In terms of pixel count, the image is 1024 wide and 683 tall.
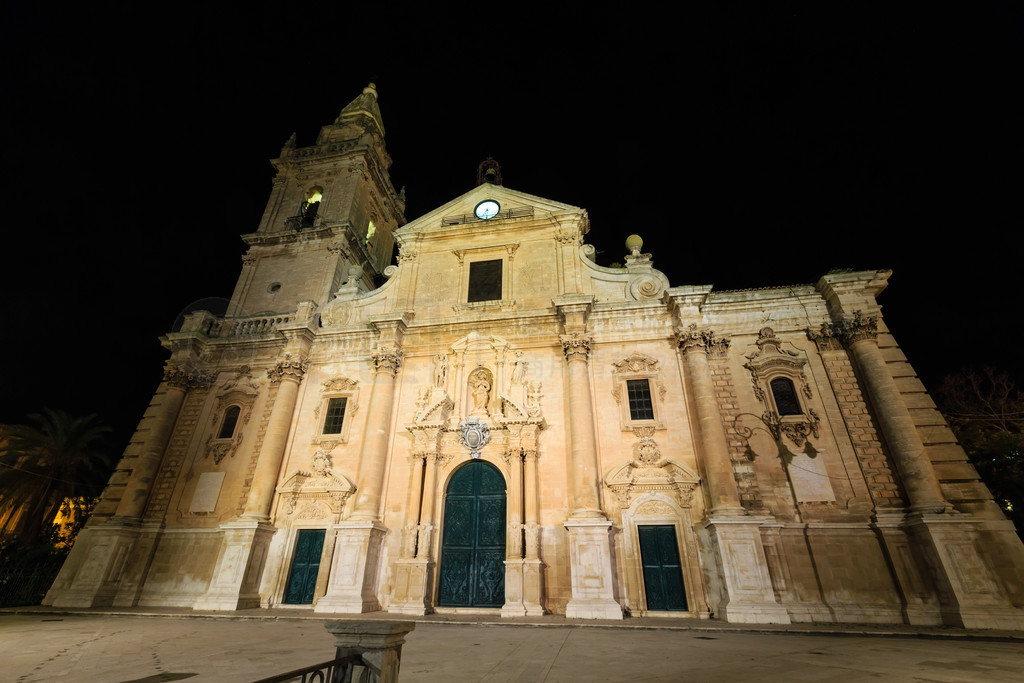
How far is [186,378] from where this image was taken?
1780cm

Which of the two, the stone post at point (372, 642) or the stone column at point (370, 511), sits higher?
the stone column at point (370, 511)

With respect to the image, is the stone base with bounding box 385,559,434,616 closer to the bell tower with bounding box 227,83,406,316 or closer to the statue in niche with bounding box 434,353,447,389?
the statue in niche with bounding box 434,353,447,389

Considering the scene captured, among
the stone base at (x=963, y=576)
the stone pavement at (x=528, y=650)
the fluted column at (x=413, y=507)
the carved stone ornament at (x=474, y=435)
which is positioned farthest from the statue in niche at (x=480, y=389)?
the stone base at (x=963, y=576)

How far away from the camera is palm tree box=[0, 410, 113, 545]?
21.5 m

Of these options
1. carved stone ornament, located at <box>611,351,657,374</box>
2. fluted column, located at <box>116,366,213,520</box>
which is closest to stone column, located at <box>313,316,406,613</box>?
fluted column, located at <box>116,366,213,520</box>

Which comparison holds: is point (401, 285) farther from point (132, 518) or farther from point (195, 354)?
point (132, 518)

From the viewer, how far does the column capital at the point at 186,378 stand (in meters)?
17.7

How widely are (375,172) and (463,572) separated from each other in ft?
69.6

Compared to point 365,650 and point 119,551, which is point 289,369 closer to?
point 119,551

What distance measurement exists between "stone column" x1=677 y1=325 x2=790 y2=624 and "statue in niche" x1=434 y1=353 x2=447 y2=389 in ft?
27.7

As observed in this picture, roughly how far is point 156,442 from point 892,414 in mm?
24071

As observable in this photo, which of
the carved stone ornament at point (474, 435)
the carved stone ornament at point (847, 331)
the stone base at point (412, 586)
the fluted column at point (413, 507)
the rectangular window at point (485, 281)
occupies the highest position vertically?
the rectangular window at point (485, 281)

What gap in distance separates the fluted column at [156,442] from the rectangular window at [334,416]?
5.44 meters

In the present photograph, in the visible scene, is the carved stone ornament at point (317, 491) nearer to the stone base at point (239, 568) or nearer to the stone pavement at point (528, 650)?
the stone base at point (239, 568)
